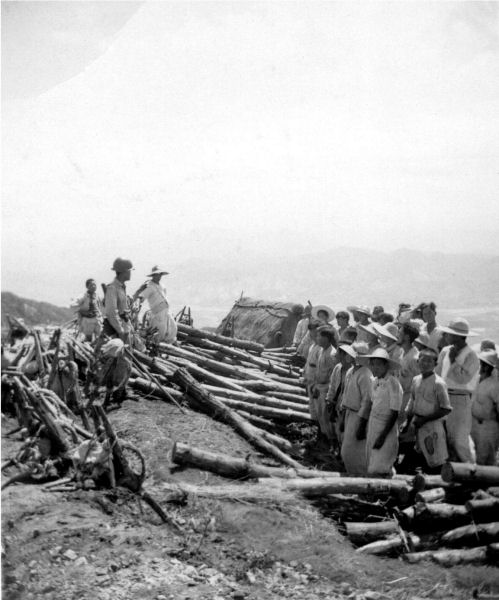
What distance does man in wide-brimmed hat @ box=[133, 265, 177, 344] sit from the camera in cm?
865

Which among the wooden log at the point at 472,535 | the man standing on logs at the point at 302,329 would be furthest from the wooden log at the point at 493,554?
the man standing on logs at the point at 302,329

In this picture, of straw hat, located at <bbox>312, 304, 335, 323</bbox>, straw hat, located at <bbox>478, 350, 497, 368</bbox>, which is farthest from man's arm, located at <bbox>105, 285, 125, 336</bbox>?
straw hat, located at <bbox>478, 350, 497, 368</bbox>

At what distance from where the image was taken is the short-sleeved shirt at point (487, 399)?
616cm

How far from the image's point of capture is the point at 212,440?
6406 millimetres

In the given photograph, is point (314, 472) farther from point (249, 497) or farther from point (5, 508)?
point (5, 508)

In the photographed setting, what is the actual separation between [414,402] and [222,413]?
8.09 feet

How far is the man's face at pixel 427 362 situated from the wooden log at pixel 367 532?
1.80m

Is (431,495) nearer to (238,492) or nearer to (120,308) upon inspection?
(238,492)

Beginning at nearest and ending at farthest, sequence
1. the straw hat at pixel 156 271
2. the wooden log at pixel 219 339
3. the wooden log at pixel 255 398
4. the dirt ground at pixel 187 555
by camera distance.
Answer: the dirt ground at pixel 187 555 < the wooden log at pixel 255 398 < the straw hat at pixel 156 271 < the wooden log at pixel 219 339

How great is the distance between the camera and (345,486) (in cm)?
532

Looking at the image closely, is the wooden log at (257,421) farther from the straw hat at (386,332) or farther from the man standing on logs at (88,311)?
the man standing on logs at (88,311)

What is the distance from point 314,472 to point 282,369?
4.90 m

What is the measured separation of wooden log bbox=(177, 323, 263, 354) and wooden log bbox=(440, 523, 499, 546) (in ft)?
21.7

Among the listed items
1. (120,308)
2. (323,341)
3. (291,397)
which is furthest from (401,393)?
(291,397)
